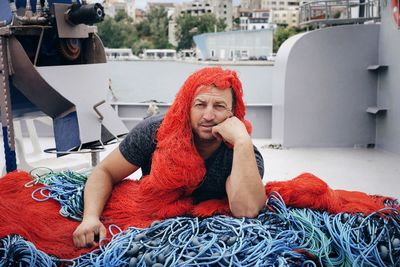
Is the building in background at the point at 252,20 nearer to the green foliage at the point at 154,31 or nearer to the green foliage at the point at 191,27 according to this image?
the green foliage at the point at 191,27

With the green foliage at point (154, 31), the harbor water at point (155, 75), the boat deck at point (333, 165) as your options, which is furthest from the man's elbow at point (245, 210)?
the green foliage at point (154, 31)

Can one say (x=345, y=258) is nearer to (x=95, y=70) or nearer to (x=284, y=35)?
(x=95, y=70)

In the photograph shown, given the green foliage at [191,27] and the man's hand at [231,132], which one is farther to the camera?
the green foliage at [191,27]

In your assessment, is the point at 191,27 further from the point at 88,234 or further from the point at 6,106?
the point at 88,234

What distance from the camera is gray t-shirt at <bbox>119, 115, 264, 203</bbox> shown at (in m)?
1.85

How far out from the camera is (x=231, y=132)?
1.75 m

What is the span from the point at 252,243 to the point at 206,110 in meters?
0.50

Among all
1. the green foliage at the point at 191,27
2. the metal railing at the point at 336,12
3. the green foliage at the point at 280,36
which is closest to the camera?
the metal railing at the point at 336,12

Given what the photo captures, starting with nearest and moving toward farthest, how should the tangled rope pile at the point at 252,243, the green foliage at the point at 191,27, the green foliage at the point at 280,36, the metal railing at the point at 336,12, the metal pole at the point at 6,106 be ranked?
the tangled rope pile at the point at 252,243 → the metal pole at the point at 6,106 → the metal railing at the point at 336,12 → the green foliage at the point at 280,36 → the green foliage at the point at 191,27

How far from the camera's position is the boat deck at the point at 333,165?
181 inches

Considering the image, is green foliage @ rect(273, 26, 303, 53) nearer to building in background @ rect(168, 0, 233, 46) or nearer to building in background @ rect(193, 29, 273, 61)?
building in background @ rect(193, 29, 273, 61)

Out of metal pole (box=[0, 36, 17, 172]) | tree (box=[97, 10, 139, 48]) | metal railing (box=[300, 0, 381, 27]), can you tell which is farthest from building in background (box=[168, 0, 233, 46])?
metal pole (box=[0, 36, 17, 172])

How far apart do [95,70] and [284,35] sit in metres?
39.9

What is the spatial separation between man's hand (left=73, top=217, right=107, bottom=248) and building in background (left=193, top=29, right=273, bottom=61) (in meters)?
36.5
